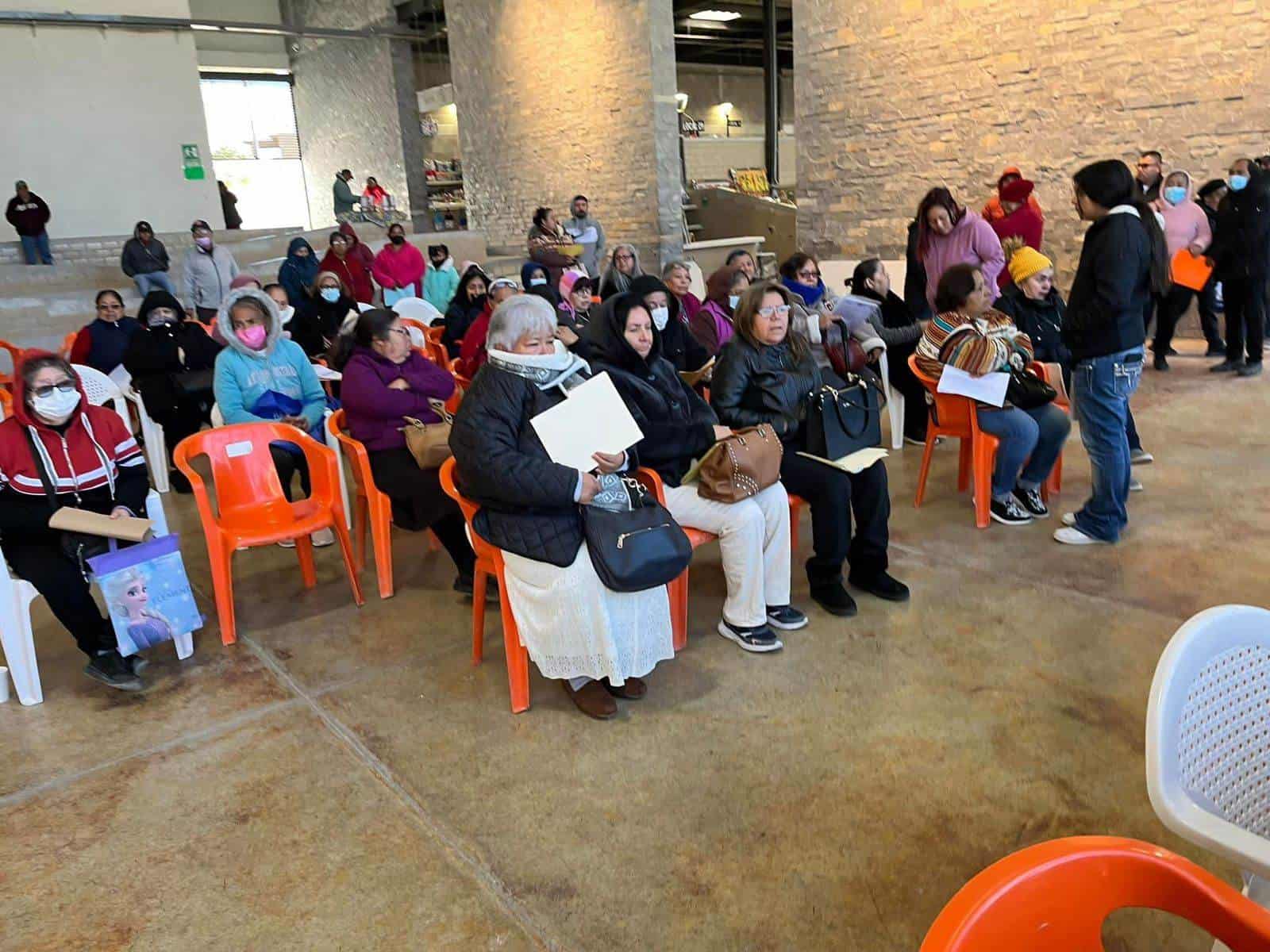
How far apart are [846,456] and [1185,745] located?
6.74 feet

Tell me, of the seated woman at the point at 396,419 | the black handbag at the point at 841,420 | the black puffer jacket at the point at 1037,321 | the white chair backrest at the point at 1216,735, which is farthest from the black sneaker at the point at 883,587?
the white chair backrest at the point at 1216,735

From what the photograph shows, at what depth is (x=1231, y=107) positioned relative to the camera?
7.21 m

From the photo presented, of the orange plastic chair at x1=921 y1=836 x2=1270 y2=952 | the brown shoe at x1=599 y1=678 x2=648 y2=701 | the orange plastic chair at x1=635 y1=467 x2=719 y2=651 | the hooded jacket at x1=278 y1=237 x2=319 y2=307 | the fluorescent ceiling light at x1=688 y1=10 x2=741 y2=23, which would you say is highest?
the fluorescent ceiling light at x1=688 y1=10 x2=741 y2=23

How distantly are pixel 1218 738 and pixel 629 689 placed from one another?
171cm

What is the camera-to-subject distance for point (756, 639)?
289 centimetres

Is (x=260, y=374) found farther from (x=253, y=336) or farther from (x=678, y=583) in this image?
(x=678, y=583)

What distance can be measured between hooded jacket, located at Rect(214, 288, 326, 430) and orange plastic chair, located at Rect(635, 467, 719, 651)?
1.83 meters

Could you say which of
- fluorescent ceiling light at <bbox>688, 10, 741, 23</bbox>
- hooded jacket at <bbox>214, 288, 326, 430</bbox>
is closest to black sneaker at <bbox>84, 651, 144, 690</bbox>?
hooded jacket at <bbox>214, 288, 326, 430</bbox>

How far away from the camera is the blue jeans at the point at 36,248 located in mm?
10789

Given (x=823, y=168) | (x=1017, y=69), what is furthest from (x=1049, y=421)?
(x=823, y=168)

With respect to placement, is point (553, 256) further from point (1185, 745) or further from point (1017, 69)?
point (1185, 745)

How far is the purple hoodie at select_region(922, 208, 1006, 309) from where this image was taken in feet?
16.6

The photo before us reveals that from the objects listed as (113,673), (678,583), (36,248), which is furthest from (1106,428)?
(36,248)

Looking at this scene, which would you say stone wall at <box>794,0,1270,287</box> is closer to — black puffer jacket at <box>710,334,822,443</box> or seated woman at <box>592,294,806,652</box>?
black puffer jacket at <box>710,334,822,443</box>
